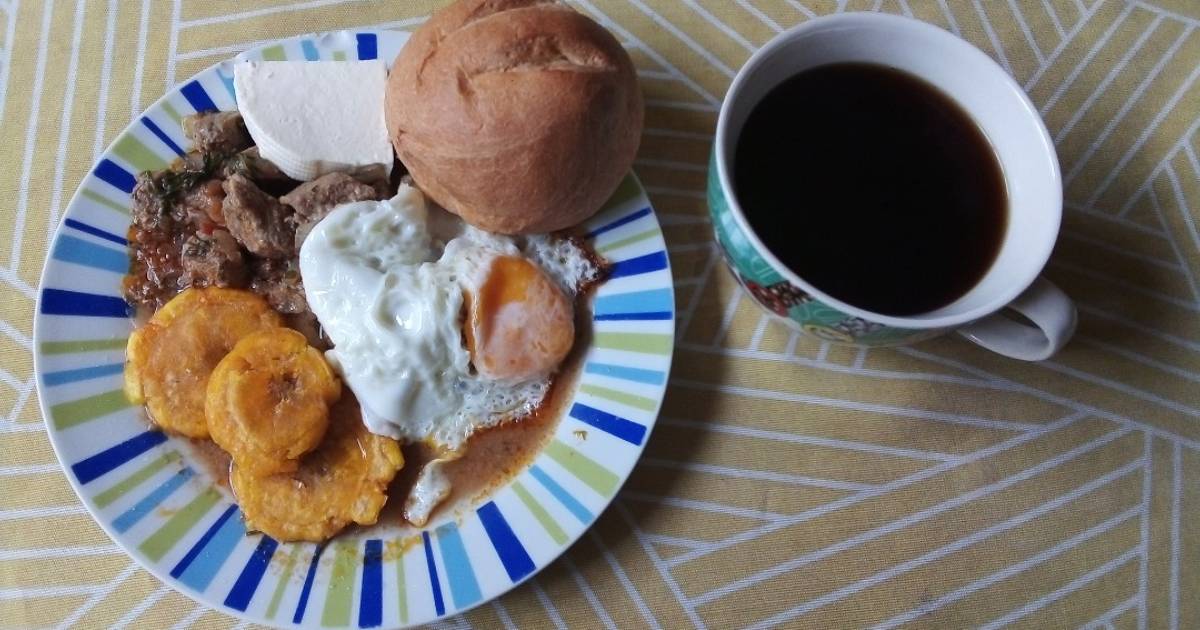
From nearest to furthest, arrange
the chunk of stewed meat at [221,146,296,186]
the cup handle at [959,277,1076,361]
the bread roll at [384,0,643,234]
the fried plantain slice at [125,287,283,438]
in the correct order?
the cup handle at [959,277,1076,361] → the bread roll at [384,0,643,234] → the fried plantain slice at [125,287,283,438] → the chunk of stewed meat at [221,146,296,186]

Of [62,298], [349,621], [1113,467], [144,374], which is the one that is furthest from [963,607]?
[62,298]

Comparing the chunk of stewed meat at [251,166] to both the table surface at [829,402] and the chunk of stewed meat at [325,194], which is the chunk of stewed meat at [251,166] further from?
the table surface at [829,402]

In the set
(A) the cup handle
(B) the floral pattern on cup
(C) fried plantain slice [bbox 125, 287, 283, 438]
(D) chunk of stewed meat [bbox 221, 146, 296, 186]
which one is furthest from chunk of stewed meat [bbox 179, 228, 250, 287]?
(A) the cup handle

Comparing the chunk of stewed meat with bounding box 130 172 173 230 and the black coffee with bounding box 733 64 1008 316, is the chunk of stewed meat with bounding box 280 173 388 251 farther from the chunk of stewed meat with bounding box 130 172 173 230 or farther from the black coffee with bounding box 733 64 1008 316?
the black coffee with bounding box 733 64 1008 316

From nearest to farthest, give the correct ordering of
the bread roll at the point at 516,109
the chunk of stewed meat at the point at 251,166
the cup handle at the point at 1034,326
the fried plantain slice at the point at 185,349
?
1. the cup handle at the point at 1034,326
2. the bread roll at the point at 516,109
3. the fried plantain slice at the point at 185,349
4. the chunk of stewed meat at the point at 251,166

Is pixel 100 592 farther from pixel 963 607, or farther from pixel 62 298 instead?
pixel 963 607

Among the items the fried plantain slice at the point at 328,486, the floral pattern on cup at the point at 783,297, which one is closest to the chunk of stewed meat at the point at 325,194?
the fried plantain slice at the point at 328,486

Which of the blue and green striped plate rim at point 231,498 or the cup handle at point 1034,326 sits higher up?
the cup handle at point 1034,326
